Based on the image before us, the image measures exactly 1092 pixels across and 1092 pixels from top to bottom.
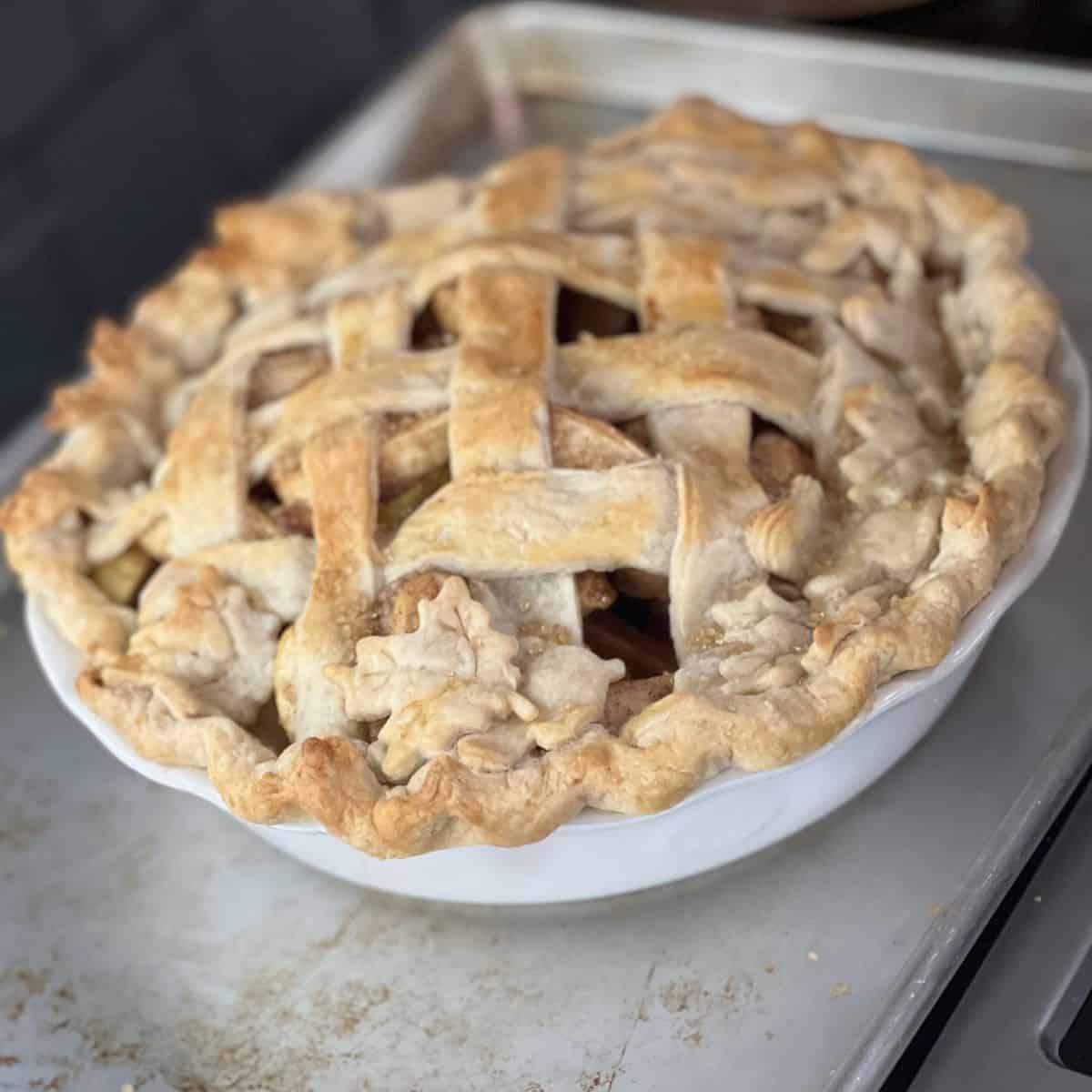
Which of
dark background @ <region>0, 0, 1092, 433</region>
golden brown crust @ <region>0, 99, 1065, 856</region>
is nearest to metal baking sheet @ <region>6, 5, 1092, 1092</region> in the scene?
golden brown crust @ <region>0, 99, 1065, 856</region>

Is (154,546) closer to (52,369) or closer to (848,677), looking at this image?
(848,677)

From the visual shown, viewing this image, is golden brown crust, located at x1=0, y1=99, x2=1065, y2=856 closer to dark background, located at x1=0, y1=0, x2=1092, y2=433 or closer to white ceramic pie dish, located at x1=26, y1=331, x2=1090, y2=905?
white ceramic pie dish, located at x1=26, y1=331, x2=1090, y2=905

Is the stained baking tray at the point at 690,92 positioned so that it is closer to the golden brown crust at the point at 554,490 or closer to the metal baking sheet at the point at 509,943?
the golden brown crust at the point at 554,490

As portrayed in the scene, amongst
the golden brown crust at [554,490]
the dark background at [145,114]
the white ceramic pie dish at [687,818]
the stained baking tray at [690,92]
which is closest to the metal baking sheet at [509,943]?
the white ceramic pie dish at [687,818]

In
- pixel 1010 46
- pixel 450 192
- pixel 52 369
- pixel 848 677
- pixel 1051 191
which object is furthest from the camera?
pixel 52 369

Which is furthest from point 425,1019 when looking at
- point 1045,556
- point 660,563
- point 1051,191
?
point 1051,191

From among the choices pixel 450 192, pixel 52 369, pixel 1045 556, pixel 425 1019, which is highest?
pixel 450 192

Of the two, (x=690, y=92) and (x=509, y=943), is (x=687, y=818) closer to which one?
(x=509, y=943)
